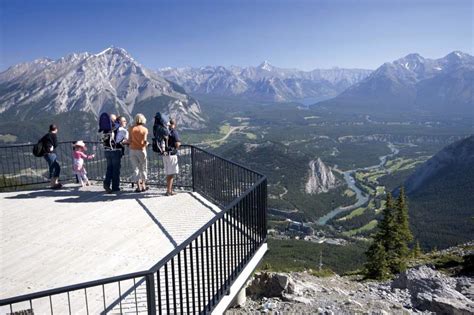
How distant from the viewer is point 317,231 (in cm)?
13538

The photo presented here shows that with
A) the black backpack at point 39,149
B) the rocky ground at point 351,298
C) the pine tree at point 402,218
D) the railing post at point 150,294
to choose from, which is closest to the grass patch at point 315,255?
the pine tree at point 402,218

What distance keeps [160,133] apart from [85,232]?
147 inches

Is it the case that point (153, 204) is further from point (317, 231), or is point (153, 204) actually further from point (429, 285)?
point (317, 231)

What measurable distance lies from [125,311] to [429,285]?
1106 cm

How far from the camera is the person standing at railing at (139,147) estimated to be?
11.8m

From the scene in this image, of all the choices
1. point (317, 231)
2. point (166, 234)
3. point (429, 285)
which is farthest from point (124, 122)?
point (317, 231)

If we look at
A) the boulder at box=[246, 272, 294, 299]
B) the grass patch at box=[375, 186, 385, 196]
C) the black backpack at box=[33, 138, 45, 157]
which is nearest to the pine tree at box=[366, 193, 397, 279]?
the boulder at box=[246, 272, 294, 299]

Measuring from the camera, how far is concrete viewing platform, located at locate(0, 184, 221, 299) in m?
7.26

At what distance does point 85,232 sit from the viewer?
30.0ft

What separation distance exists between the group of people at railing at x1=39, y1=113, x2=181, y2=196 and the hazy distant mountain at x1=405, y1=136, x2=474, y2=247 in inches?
4217

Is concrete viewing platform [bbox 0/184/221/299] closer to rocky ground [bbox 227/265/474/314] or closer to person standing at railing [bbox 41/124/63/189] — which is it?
person standing at railing [bbox 41/124/63/189]

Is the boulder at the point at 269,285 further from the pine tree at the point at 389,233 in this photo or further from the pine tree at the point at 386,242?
the pine tree at the point at 389,233

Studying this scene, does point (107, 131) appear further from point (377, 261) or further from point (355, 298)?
point (377, 261)

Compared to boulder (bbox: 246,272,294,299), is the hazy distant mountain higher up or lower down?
lower down
